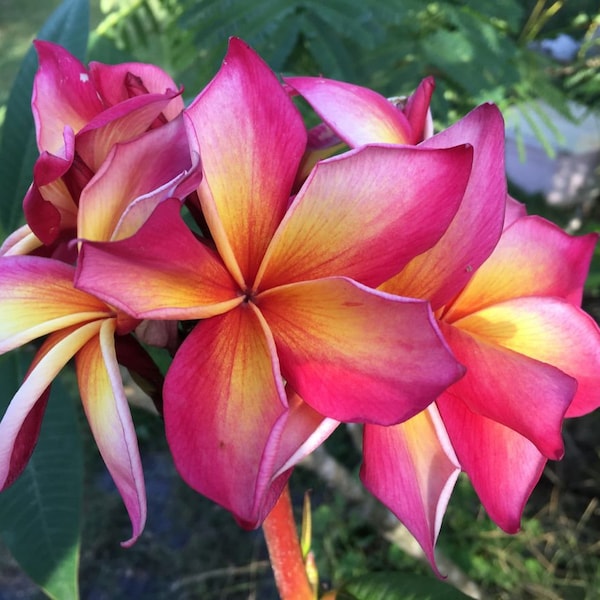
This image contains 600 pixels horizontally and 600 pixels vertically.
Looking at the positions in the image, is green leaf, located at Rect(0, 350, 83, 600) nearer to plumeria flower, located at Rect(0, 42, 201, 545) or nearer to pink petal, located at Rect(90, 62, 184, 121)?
plumeria flower, located at Rect(0, 42, 201, 545)

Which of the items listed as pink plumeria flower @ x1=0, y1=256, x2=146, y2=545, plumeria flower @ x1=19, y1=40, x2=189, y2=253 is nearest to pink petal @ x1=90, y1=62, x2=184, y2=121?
plumeria flower @ x1=19, y1=40, x2=189, y2=253

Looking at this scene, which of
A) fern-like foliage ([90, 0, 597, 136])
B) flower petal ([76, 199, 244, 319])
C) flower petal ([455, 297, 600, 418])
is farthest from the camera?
fern-like foliage ([90, 0, 597, 136])

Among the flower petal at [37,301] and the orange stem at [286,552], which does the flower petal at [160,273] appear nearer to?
the flower petal at [37,301]

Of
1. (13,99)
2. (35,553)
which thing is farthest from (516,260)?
(13,99)

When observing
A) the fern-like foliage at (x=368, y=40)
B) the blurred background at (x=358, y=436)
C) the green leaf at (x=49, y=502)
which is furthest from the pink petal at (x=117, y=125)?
the fern-like foliage at (x=368, y=40)

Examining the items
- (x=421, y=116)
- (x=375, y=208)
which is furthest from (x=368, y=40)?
(x=375, y=208)

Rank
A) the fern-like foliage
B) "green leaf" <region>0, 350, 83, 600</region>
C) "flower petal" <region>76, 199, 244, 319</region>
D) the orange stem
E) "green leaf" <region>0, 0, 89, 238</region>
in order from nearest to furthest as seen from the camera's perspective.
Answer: "flower petal" <region>76, 199, 244, 319</region> → the orange stem → "green leaf" <region>0, 350, 83, 600</region> → "green leaf" <region>0, 0, 89, 238</region> → the fern-like foliage

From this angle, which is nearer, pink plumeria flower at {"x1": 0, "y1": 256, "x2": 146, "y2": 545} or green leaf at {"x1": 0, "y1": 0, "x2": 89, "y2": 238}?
pink plumeria flower at {"x1": 0, "y1": 256, "x2": 146, "y2": 545}
